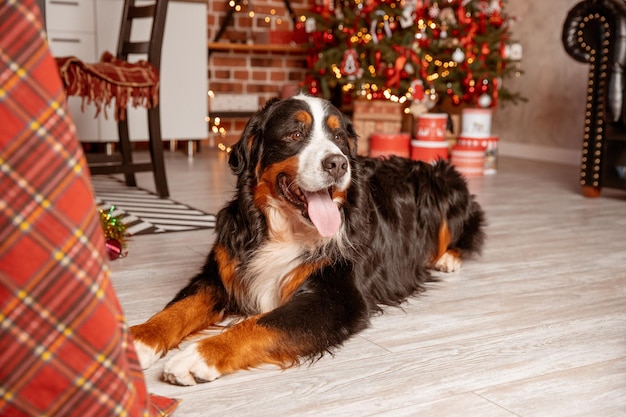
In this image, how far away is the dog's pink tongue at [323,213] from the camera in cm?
185

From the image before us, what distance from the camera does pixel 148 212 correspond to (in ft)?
11.7

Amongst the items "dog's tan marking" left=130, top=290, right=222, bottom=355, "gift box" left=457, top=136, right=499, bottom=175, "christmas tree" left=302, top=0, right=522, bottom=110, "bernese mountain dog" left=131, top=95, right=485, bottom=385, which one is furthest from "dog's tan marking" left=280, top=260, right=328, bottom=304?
"christmas tree" left=302, top=0, right=522, bottom=110

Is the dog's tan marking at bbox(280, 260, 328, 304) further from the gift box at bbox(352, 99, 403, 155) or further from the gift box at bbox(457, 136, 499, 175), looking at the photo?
the gift box at bbox(352, 99, 403, 155)

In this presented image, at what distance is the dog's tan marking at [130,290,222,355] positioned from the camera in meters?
1.64

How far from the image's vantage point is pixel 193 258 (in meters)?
2.65

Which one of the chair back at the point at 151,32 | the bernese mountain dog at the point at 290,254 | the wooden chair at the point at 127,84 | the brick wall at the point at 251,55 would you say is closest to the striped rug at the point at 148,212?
the wooden chair at the point at 127,84

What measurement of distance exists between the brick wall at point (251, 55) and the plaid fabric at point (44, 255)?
602 centimetres

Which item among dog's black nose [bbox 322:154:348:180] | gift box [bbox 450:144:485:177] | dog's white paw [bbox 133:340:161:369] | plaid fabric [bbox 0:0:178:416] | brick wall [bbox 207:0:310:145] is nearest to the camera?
plaid fabric [bbox 0:0:178:416]

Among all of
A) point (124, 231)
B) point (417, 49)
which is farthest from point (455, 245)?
point (417, 49)

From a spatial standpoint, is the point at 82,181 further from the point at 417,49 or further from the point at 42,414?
the point at 417,49

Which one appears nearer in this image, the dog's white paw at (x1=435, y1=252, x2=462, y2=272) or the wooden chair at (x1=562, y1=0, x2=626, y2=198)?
the dog's white paw at (x1=435, y1=252, x2=462, y2=272)

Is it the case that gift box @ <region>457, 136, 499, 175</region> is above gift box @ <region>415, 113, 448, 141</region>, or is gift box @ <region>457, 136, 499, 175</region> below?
below

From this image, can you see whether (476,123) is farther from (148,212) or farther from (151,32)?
(148,212)

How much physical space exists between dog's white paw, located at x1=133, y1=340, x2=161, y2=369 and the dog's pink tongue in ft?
1.73
